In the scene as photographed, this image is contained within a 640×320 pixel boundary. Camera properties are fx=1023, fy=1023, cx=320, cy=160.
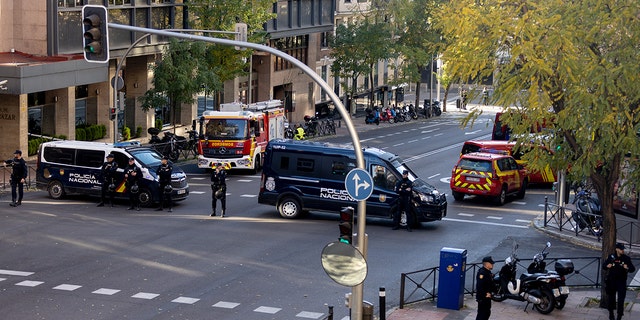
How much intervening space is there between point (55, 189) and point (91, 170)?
1.54m

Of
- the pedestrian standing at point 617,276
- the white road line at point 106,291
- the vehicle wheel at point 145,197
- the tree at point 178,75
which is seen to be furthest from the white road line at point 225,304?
the tree at point 178,75

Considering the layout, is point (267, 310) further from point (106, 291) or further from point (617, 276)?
point (617, 276)

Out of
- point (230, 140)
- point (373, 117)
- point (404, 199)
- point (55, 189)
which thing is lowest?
point (55, 189)

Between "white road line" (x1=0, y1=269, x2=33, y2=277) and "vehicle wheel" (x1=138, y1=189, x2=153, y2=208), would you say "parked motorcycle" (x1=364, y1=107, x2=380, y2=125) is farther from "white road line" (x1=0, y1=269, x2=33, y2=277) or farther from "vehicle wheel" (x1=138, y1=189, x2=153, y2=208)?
"white road line" (x1=0, y1=269, x2=33, y2=277)

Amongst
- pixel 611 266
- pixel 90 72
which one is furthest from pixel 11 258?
pixel 90 72

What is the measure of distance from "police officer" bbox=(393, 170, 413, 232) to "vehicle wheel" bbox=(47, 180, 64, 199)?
10735 millimetres

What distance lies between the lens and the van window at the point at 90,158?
Result: 31578 millimetres

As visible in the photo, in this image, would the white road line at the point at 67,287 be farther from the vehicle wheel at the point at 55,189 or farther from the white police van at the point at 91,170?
the vehicle wheel at the point at 55,189

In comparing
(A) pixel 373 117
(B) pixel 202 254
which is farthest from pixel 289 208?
(A) pixel 373 117

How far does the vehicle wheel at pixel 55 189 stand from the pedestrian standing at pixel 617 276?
18.4 meters

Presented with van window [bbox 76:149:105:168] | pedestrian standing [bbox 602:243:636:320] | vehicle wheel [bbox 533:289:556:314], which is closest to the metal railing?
vehicle wheel [bbox 533:289:556:314]

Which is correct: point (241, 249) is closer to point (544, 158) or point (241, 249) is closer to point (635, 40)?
point (544, 158)

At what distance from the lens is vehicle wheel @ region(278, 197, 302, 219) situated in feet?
97.4

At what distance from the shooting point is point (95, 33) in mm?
19812
